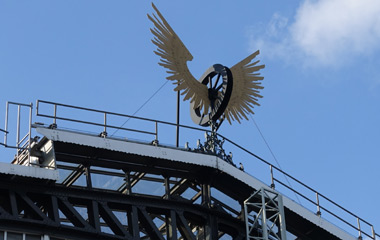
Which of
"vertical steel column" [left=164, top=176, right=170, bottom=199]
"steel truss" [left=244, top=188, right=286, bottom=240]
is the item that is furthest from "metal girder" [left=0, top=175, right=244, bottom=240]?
"steel truss" [left=244, top=188, right=286, bottom=240]

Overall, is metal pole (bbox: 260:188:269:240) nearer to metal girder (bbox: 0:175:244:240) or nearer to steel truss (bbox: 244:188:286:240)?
steel truss (bbox: 244:188:286:240)

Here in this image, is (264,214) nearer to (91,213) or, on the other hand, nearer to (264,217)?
(264,217)

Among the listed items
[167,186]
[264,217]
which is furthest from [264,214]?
[167,186]

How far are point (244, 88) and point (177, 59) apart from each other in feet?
13.3

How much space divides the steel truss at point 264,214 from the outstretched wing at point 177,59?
4.84m

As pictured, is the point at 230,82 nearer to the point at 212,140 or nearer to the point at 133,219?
the point at 212,140

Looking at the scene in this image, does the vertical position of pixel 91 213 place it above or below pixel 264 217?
below

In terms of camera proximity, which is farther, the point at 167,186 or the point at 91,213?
the point at 167,186

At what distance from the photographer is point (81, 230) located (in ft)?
115

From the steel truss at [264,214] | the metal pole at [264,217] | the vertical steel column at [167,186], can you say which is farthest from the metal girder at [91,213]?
the metal pole at [264,217]

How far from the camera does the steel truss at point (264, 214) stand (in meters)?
39.0

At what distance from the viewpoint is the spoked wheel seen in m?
42.5

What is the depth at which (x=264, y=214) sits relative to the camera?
39.1m

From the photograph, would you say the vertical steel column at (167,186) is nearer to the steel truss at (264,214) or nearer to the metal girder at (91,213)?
the metal girder at (91,213)
